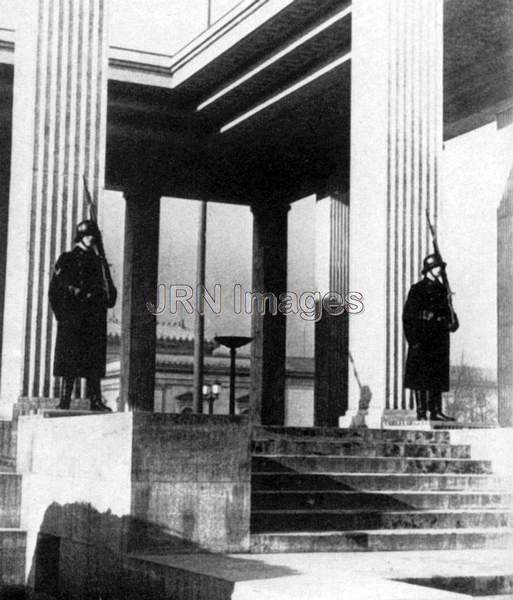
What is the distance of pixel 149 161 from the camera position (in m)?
26.9

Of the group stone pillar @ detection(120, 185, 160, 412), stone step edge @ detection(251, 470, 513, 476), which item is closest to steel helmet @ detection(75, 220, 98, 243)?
stone step edge @ detection(251, 470, 513, 476)

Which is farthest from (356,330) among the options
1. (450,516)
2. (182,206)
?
(182,206)

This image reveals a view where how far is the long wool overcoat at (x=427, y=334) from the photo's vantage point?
14.0 m

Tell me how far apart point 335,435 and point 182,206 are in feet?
160

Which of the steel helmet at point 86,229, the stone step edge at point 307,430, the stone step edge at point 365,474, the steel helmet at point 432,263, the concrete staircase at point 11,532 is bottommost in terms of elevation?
the concrete staircase at point 11,532

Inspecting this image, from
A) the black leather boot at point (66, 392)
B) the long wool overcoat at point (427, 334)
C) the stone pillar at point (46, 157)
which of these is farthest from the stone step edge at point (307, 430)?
the stone pillar at point (46, 157)

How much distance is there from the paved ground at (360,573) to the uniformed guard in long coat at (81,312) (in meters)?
4.59

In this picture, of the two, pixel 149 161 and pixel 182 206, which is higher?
pixel 182 206

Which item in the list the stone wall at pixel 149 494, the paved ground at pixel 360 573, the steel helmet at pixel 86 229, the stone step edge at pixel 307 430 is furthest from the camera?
the steel helmet at pixel 86 229

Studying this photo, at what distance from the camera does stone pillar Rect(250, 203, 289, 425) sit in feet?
90.9

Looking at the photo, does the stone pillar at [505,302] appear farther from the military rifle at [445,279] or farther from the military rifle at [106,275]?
the military rifle at [106,275]

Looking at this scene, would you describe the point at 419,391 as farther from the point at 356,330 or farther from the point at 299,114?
the point at 299,114

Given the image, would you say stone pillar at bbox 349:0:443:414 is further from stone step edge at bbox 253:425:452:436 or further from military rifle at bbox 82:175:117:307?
military rifle at bbox 82:175:117:307

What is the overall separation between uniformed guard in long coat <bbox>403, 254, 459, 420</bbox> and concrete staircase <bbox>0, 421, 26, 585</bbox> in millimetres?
5165
